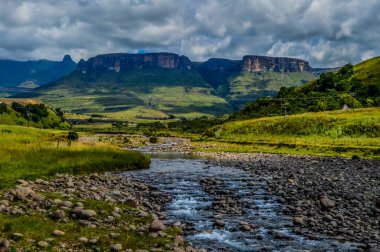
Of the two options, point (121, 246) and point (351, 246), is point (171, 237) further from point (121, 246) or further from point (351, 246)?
point (351, 246)

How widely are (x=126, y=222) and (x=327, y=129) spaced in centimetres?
12538

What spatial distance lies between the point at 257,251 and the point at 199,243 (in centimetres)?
331

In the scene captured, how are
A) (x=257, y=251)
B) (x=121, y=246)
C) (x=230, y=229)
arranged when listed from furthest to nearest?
(x=230, y=229)
(x=257, y=251)
(x=121, y=246)

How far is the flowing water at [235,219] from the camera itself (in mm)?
22734

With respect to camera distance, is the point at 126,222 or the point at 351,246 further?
the point at 126,222

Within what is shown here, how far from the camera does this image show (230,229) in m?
26.2

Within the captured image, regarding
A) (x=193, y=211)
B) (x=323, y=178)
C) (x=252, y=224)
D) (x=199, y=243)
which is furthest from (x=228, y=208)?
(x=323, y=178)

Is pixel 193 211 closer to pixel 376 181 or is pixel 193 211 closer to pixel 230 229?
pixel 230 229

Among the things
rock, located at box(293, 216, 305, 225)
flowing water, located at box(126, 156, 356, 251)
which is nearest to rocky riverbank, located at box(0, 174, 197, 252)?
flowing water, located at box(126, 156, 356, 251)

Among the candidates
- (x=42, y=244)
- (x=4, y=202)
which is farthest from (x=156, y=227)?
(x=4, y=202)

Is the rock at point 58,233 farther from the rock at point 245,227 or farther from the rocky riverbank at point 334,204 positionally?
the rocky riverbank at point 334,204

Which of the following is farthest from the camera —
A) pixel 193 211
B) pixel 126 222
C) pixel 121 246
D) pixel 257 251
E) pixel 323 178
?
pixel 323 178

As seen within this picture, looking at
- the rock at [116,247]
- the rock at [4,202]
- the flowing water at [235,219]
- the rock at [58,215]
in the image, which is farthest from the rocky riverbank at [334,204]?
the rock at [4,202]

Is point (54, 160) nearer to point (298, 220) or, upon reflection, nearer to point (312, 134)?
point (298, 220)
